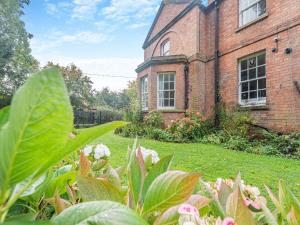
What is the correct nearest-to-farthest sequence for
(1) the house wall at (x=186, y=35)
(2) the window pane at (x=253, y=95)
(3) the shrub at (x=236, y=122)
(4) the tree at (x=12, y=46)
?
1. (3) the shrub at (x=236, y=122)
2. (2) the window pane at (x=253, y=95)
3. (1) the house wall at (x=186, y=35)
4. (4) the tree at (x=12, y=46)

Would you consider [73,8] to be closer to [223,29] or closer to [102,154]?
[223,29]

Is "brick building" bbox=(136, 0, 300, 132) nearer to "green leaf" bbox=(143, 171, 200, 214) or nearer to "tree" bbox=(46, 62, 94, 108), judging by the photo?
"green leaf" bbox=(143, 171, 200, 214)

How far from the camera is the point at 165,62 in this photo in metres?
12.8

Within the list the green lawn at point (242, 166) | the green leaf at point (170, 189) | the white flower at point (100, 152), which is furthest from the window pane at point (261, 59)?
the green leaf at point (170, 189)

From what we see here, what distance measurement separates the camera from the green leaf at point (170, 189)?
0.44 m

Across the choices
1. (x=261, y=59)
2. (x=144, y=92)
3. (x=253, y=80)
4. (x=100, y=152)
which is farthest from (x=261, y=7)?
(x=100, y=152)

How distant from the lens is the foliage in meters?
0.25

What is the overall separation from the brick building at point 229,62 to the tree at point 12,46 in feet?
29.5

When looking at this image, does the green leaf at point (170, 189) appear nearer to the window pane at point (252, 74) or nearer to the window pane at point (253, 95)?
the window pane at point (253, 95)

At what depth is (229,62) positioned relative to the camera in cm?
1110

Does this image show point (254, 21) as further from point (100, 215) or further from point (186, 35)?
point (100, 215)

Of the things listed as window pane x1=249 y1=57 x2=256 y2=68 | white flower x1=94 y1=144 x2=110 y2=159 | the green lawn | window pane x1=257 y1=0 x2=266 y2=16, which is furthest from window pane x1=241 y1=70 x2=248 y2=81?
white flower x1=94 y1=144 x2=110 y2=159

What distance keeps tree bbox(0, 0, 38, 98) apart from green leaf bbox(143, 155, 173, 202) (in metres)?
19.2

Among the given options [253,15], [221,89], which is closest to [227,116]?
[221,89]
